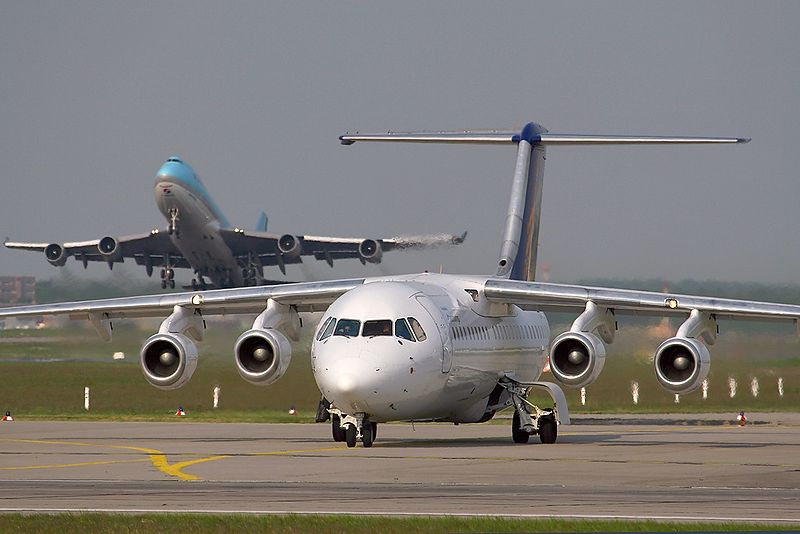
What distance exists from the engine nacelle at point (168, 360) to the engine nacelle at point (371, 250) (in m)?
36.0

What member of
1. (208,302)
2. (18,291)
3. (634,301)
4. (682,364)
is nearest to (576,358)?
(634,301)

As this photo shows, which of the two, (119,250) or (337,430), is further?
(119,250)

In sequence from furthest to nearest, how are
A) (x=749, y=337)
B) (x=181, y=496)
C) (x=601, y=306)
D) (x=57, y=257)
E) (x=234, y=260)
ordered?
(x=234, y=260), (x=57, y=257), (x=749, y=337), (x=601, y=306), (x=181, y=496)

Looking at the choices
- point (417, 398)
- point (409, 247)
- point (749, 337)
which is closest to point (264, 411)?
point (409, 247)

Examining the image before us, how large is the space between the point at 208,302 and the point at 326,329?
4083 millimetres

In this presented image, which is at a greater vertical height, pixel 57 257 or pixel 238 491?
pixel 57 257

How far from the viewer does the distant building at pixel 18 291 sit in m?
44.8

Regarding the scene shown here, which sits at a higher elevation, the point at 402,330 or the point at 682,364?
the point at 402,330

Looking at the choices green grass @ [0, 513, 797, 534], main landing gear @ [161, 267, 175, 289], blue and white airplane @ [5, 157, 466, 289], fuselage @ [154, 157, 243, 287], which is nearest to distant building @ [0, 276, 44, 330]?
main landing gear @ [161, 267, 175, 289]

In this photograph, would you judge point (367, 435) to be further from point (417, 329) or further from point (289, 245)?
point (289, 245)

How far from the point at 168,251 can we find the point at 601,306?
44437 mm

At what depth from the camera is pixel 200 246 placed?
65.9 meters

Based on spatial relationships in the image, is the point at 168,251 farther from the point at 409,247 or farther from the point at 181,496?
the point at 181,496

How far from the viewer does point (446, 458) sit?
66.4 ft
